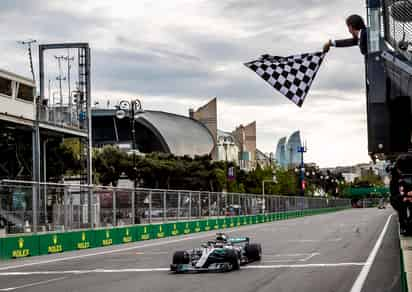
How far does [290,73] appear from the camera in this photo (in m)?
9.95

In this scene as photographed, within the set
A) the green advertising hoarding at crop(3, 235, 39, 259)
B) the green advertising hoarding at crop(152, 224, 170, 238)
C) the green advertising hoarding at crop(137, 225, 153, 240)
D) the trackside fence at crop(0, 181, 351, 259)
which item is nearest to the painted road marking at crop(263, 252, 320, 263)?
the green advertising hoarding at crop(3, 235, 39, 259)

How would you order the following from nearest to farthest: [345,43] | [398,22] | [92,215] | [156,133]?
[345,43]
[398,22]
[92,215]
[156,133]

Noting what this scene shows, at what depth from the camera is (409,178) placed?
1678cm

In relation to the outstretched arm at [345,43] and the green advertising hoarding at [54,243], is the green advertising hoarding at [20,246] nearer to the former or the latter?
the green advertising hoarding at [54,243]

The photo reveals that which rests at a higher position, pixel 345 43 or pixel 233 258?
pixel 345 43

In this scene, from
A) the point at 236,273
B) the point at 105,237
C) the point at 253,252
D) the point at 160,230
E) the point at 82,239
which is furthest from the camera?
the point at 160,230

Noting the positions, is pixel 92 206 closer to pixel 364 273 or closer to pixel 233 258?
pixel 233 258

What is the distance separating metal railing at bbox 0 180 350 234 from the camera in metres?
24.9

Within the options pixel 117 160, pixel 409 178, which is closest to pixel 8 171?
pixel 117 160

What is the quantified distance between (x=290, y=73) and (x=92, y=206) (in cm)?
2201

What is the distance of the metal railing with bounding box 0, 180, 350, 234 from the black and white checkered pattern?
15860mm

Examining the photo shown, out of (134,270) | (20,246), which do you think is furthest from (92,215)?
(134,270)

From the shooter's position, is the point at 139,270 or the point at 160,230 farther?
the point at 160,230

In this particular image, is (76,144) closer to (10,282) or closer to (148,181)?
(148,181)
